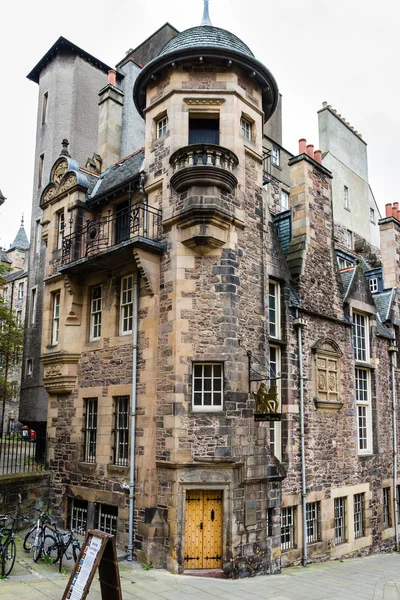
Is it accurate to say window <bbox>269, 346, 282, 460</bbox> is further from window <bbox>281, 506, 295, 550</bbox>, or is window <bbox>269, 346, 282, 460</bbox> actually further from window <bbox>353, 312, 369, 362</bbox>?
window <bbox>353, 312, 369, 362</bbox>

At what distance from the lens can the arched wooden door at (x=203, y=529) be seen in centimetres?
1227

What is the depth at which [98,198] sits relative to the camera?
16.8 metres

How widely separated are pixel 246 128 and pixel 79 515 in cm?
1220

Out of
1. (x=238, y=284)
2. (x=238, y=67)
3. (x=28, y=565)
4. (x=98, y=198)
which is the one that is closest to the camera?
(x=28, y=565)

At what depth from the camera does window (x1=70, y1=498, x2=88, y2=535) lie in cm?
1530

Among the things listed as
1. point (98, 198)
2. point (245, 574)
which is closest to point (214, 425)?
point (245, 574)

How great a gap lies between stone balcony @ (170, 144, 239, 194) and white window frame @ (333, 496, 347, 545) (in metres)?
10.5

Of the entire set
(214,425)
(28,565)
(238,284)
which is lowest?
(28,565)

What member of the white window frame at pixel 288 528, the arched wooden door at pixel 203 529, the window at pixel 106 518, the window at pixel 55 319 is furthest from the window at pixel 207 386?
the window at pixel 55 319

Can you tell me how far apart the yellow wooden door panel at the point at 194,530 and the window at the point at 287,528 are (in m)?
3.47

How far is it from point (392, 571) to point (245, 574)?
5491mm

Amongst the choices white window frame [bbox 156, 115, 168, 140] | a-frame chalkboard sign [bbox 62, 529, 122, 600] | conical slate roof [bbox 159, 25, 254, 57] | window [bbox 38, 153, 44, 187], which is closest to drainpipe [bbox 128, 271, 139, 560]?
white window frame [bbox 156, 115, 168, 140]

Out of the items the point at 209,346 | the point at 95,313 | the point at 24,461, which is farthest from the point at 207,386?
the point at 24,461

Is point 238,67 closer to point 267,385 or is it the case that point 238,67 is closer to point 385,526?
point 267,385
